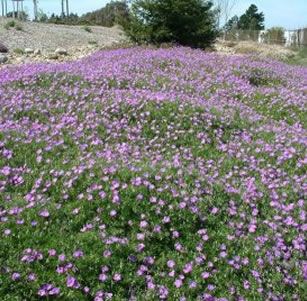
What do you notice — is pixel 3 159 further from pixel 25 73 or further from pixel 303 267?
pixel 25 73

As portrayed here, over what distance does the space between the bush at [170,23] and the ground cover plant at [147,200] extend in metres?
13.4

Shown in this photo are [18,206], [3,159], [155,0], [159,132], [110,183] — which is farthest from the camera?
[155,0]

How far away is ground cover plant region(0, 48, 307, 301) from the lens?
4.43 metres

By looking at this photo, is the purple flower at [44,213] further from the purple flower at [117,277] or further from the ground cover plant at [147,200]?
the purple flower at [117,277]

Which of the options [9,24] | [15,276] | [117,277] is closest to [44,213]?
[15,276]

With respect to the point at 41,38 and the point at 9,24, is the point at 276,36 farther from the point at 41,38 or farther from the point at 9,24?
the point at 9,24

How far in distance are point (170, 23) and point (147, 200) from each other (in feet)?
60.9

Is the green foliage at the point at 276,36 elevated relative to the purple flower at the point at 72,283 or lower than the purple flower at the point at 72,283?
elevated

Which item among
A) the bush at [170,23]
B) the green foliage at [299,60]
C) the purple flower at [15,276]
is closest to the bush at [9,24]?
the bush at [170,23]

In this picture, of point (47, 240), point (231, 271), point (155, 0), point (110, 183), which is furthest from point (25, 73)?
point (155, 0)

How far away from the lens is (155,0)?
73.1ft

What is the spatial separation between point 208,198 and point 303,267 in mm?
1371

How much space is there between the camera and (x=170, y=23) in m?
22.6

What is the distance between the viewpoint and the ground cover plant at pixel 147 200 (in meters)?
4.43
